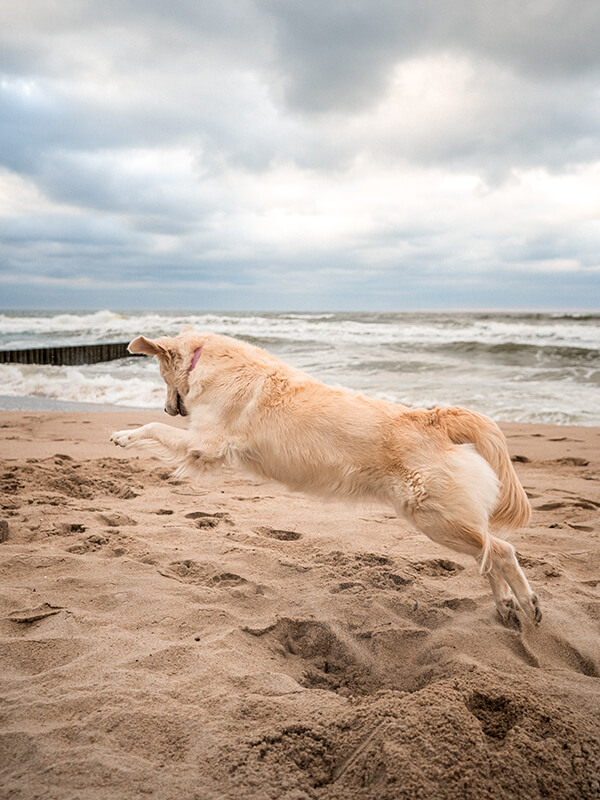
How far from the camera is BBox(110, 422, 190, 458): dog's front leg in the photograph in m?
3.81

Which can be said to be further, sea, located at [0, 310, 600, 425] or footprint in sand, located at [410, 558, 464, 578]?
sea, located at [0, 310, 600, 425]

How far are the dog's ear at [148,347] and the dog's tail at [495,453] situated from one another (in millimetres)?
2180

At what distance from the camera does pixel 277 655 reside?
271 centimetres

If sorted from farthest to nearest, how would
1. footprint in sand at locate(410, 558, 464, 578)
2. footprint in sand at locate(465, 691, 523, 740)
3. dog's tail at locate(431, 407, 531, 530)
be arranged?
footprint in sand at locate(410, 558, 464, 578)
dog's tail at locate(431, 407, 531, 530)
footprint in sand at locate(465, 691, 523, 740)

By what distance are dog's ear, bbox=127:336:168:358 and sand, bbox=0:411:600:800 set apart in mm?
1397

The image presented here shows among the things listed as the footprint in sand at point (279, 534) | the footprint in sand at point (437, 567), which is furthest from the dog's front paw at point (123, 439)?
the footprint in sand at point (437, 567)

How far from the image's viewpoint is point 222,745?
Result: 194 cm

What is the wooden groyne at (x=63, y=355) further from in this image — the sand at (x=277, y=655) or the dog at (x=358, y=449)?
the dog at (x=358, y=449)

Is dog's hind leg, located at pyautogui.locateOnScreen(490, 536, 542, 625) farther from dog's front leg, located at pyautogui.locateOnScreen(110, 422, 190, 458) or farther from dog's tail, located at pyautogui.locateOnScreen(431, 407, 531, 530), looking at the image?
dog's front leg, located at pyautogui.locateOnScreen(110, 422, 190, 458)

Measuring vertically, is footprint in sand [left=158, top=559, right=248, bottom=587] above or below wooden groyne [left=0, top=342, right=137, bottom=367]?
below

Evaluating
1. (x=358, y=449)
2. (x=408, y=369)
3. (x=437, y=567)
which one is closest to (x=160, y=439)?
(x=358, y=449)

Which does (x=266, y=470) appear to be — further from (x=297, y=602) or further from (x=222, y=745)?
(x=222, y=745)

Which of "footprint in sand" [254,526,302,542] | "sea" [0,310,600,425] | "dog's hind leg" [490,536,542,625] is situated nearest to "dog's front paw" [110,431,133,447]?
"footprint in sand" [254,526,302,542]

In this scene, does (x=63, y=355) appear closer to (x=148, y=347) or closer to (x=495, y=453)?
(x=148, y=347)
